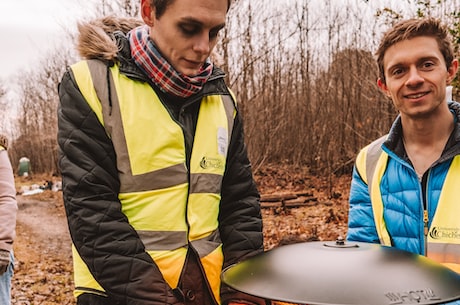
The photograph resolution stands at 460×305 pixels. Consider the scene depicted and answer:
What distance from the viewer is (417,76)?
217cm

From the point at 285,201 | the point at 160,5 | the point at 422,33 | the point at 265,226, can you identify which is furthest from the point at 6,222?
the point at 285,201

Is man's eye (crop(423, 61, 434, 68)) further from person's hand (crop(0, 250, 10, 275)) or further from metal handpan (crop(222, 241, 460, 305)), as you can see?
person's hand (crop(0, 250, 10, 275))

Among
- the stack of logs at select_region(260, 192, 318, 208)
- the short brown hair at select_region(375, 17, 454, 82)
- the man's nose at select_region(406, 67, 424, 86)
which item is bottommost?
the stack of logs at select_region(260, 192, 318, 208)

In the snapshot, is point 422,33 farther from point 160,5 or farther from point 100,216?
point 100,216

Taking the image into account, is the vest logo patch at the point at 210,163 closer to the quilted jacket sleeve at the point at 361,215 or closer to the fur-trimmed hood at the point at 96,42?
the fur-trimmed hood at the point at 96,42

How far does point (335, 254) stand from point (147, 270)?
616 mm

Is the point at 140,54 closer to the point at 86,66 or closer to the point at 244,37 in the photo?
the point at 86,66

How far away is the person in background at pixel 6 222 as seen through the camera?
325cm

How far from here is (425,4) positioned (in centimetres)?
946

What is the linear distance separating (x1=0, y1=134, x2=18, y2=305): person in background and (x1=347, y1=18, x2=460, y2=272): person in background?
2196mm

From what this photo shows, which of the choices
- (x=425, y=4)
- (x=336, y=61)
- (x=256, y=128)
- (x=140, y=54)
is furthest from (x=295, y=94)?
(x=140, y=54)

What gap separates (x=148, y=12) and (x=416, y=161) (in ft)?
4.36

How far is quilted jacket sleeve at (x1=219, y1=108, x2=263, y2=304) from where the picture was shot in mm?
A: 1962

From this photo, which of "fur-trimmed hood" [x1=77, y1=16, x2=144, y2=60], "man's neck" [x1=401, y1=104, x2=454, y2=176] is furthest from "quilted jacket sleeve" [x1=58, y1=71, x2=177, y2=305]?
"man's neck" [x1=401, y1=104, x2=454, y2=176]
